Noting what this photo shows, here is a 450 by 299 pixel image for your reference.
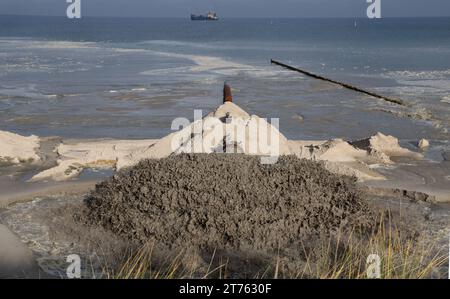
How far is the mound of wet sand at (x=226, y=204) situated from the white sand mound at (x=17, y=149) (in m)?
4.61

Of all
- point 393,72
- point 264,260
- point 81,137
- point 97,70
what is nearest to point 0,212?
point 264,260

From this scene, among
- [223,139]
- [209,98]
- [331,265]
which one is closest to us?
[331,265]

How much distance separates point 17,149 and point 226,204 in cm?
651

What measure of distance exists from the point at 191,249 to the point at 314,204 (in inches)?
55.3

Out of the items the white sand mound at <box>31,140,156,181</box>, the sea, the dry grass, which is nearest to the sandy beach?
the white sand mound at <box>31,140,156,181</box>

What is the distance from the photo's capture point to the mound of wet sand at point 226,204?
6.32 metres

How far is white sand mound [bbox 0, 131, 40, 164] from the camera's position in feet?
37.4

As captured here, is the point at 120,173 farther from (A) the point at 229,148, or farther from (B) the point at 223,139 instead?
(B) the point at 223,139

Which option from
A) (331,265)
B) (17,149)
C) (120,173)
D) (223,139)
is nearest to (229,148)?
(223,139)

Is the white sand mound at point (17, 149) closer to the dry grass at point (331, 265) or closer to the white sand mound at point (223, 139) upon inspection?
the white sand mound at point (223, 139)

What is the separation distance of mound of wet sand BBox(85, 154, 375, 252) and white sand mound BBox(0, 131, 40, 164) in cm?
461

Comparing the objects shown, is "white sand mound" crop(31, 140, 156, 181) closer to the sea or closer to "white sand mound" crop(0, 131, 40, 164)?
"white sand mound" crop(0, 131, 40, 164)

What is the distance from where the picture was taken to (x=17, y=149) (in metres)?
11.8
